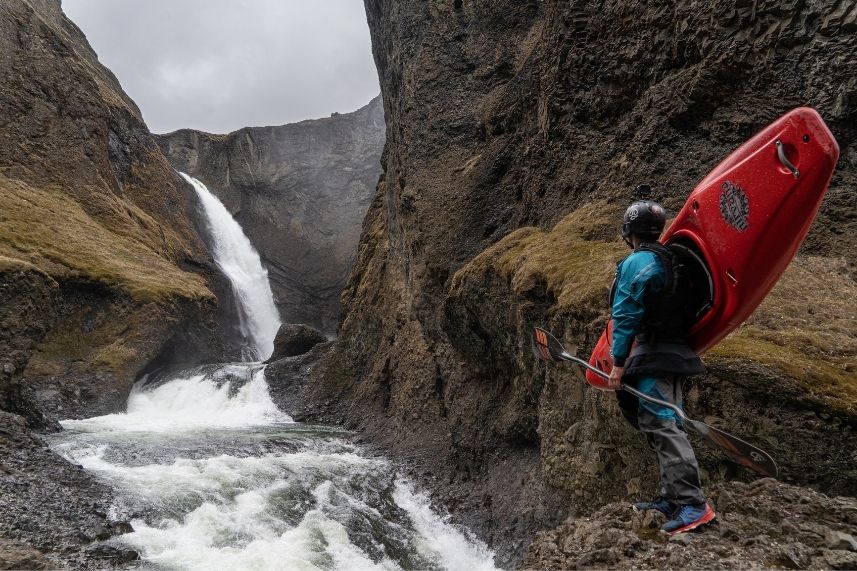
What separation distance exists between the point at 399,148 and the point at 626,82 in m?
11.6

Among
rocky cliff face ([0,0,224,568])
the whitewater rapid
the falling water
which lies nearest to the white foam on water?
rocky cliff face ([0,0,224,568])

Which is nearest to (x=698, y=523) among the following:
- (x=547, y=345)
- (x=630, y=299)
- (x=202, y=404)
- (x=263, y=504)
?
(x=630, y=299)

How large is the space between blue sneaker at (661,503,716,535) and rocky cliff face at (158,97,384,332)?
161 ft

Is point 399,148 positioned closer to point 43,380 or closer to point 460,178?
point 460,178

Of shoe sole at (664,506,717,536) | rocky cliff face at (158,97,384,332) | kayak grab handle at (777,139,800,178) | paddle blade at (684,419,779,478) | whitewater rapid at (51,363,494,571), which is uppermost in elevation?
rocky cliff face at (158,97,384,332)

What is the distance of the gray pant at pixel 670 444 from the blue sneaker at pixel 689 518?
4cm

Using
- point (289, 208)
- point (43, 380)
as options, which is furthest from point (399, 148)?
point (289, 208)

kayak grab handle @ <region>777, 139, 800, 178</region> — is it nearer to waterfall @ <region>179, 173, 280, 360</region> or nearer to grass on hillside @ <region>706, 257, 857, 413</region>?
grass on hillside @ <region>706, 257, 857, 413</region>

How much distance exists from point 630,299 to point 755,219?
3.41 ft

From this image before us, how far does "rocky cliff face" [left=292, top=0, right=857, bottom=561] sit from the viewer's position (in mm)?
4973

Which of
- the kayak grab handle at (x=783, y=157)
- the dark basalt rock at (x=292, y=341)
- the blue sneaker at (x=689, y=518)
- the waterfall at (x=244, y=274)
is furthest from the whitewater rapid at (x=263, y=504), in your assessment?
the waterfall at (x=244, y=274)

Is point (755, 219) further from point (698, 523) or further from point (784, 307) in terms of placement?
point (784, 307)

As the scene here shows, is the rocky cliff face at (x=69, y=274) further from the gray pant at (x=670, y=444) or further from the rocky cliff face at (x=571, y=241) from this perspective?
the rocky cliff face at (x=571, y=241)

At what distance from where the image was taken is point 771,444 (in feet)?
14.5
